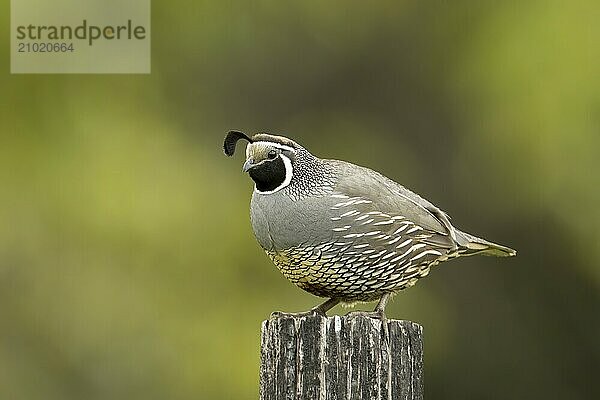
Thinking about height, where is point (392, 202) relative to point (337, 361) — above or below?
above

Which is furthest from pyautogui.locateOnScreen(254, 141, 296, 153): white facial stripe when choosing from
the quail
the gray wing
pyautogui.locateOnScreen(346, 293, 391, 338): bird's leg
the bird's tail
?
the bird's tail

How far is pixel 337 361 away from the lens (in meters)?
2.73

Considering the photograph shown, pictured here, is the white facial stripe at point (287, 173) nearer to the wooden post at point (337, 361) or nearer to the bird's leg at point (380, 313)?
the bird's leg at point (380, 313)

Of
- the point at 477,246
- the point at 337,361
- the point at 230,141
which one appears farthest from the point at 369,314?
the point at 477,246

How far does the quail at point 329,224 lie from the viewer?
3.22 metres

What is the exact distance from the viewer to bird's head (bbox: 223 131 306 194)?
3.19 meters

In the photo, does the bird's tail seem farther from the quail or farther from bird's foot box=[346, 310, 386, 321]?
bird's foot box=[346, 310, 386, 321]

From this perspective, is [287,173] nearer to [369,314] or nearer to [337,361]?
[369,314]

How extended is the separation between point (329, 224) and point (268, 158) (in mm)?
238

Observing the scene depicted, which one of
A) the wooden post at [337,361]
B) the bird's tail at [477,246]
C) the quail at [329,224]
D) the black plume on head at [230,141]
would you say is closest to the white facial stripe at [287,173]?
the quail at [329,224]

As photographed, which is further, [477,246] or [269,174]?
[477,246]

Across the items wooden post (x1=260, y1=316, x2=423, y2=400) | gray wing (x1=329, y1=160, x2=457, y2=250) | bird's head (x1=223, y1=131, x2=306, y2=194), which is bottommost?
wooden post (x1=260, y1=316, x2=423, y2=400)

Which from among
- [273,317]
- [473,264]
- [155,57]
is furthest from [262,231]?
[155,57]

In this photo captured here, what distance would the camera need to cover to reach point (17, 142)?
809 cm
